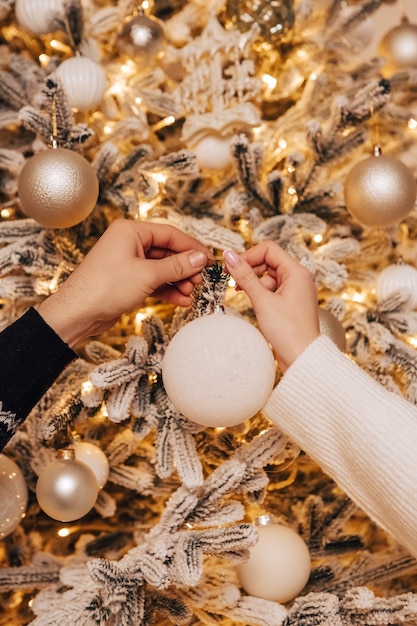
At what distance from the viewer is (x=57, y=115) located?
3.09ft

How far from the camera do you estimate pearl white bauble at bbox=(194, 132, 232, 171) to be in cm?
113

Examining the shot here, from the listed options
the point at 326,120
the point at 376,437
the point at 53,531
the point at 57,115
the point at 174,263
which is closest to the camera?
the point at 376,437

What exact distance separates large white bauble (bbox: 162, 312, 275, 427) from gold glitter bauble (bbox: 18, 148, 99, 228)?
32cm

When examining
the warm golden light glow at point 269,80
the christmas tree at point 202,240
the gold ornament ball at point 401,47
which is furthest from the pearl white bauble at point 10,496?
the gold ornament ball at point 401,47

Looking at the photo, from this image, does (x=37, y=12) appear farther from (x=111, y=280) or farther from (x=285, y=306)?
(x=285, y=306)

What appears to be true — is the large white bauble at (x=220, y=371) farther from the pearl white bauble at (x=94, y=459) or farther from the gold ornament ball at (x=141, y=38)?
the gold ornament ball at (x=141, y=38)

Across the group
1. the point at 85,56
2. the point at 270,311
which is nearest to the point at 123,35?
the point at 85,56

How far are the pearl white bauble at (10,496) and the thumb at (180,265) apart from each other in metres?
0.38

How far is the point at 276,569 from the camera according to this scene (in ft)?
2.78

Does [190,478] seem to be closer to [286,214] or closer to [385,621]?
[385,621]

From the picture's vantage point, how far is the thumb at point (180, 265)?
0.82 meters

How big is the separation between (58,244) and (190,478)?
17.7 inches

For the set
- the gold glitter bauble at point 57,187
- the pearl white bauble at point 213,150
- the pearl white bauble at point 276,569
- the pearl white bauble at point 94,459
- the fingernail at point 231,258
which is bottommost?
the pearl white bauble at point 276,569

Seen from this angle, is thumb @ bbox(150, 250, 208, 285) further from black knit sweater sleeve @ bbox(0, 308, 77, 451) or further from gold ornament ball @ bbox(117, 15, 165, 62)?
gold ornament ball @ bbox(117, 15, 165, 62)
